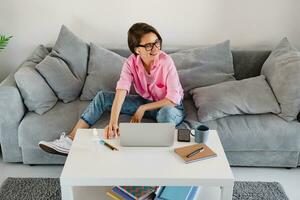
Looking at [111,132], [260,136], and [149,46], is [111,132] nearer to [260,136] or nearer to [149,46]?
[149,46]

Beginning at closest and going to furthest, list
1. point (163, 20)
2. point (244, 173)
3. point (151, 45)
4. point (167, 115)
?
point (151, 45), point (167, 115), point (244, 173), point (163, 20)

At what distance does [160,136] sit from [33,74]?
109 centimetres

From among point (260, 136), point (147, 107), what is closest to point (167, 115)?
point (147, 107)

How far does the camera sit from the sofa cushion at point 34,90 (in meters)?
2.41

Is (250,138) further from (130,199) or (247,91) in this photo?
(130,199)

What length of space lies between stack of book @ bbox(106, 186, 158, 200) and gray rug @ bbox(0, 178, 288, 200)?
487mm

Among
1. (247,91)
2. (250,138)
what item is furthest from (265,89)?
(250,138)

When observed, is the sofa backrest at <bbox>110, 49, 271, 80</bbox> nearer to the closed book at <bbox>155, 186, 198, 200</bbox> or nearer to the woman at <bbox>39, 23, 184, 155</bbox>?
the woman at <bbox>39, 23, 184, 155</bbox>

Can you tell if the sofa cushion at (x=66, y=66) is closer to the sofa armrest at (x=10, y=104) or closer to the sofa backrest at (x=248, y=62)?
the sofa armrest at (x=10, y=104)

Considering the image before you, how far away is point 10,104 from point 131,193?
40.1 inches

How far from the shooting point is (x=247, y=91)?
8.24ft

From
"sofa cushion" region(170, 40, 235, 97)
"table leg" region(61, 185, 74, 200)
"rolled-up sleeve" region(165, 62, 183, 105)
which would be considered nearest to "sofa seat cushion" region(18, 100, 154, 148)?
"rolled-up sleeve" region(165, 62, 183, 105)

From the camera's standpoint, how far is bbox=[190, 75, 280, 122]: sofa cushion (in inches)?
95.2

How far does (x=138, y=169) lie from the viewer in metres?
1.70
